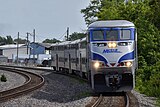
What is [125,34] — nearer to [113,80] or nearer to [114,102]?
[113,80]

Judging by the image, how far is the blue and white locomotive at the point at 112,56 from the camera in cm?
1758

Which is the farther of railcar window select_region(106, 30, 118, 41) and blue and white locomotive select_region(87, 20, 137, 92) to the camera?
railcar window select_region(106, 30, 118, 41)

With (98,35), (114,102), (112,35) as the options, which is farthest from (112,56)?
(114,102)

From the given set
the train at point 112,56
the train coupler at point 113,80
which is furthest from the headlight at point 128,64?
the train coupler at point 113,80

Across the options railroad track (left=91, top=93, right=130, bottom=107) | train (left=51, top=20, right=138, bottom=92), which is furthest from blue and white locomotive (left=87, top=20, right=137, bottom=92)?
railroad track (left=91, top=93, right=130, bottom=107)

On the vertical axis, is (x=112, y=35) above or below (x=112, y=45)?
above

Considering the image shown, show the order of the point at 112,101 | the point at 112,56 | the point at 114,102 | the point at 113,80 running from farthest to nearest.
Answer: the point at 113,80 → the point at 112,56 → the point at 112,101 → the point at 114,102

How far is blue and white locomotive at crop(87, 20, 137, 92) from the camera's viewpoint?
57.7 ft

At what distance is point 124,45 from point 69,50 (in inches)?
634

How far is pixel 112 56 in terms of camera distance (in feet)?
57.6

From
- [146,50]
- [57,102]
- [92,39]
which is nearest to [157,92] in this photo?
[92,39]

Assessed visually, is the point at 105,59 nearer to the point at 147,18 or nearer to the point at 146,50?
the point at 146,50

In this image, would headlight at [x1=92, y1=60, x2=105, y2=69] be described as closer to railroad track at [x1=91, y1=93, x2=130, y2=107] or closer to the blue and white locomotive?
the blue and white locomotive

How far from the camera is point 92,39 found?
18.0m
